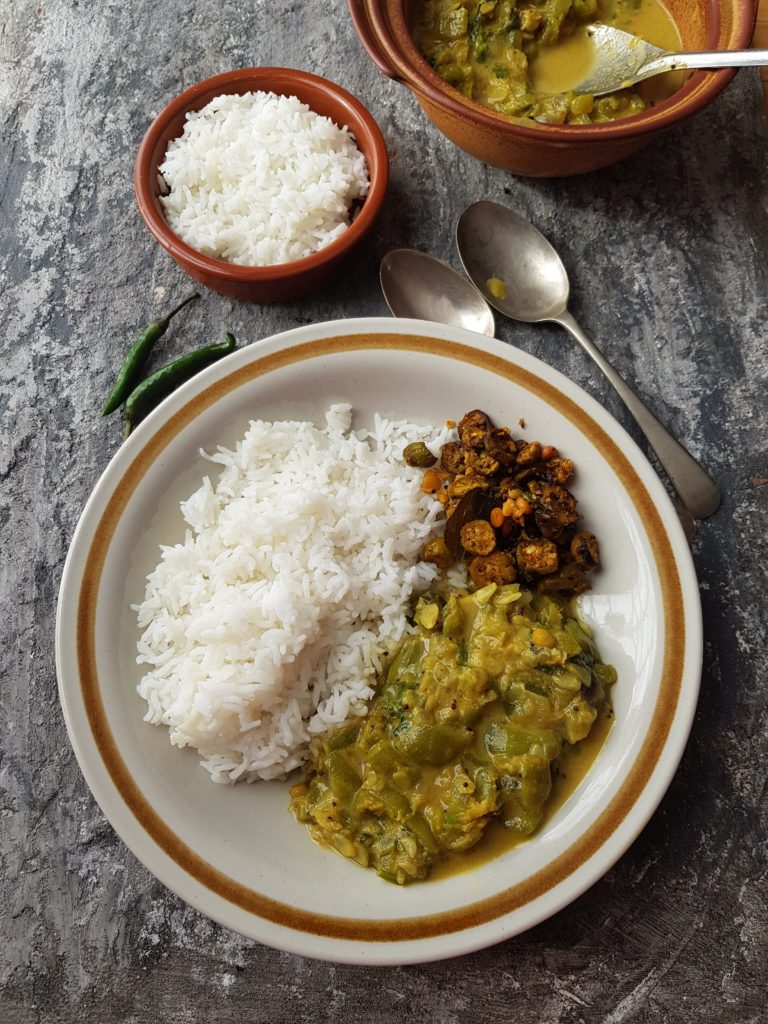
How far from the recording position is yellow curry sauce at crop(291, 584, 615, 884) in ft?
8.34

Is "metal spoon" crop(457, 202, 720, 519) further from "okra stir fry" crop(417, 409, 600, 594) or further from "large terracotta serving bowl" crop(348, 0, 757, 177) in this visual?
"okra stir fry" crop(417, 409, 600, 594)

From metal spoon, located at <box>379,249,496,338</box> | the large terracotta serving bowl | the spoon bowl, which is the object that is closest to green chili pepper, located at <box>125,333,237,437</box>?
metal spoon, located at <box>379,249,496,338</box>

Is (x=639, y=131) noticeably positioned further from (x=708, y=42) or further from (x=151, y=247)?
(x=151, y=247)

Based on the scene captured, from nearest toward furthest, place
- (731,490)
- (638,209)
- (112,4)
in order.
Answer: (731,490)
(638,209)
(112,4)

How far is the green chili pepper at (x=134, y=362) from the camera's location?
3260 mm

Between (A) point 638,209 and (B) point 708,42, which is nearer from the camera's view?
(B) point 708,42

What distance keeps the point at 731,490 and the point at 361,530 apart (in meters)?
1.42

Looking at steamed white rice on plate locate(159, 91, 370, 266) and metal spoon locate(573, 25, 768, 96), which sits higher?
metal spoon locate(573, 25, 768, 96)

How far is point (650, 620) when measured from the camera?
8.74 ft

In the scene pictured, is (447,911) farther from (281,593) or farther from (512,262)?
(512,262)

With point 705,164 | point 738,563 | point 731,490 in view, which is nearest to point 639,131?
point 705,164

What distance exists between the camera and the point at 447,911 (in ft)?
8.12

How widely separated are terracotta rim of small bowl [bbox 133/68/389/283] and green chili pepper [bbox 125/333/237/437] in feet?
1.15

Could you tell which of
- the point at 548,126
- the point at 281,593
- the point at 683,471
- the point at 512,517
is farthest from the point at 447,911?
the point at 548,126
